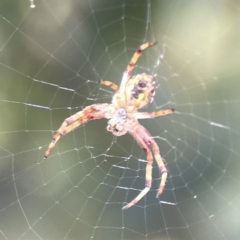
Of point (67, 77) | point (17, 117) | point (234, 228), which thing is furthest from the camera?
point (234, 228)

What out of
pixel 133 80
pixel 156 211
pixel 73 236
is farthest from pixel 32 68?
pixel 156 211

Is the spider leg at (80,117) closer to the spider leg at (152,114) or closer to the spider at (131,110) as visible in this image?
the spider at (131,110)

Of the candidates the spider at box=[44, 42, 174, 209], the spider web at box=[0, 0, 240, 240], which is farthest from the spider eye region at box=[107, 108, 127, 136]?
the spider web at box=[0, 0, 240, 240]

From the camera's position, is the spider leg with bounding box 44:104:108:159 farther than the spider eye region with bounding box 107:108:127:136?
No

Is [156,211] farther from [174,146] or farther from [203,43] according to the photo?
[203,43]

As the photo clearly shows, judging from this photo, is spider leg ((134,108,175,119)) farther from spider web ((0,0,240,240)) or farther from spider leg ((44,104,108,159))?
spider web ((0,0,240,240))
